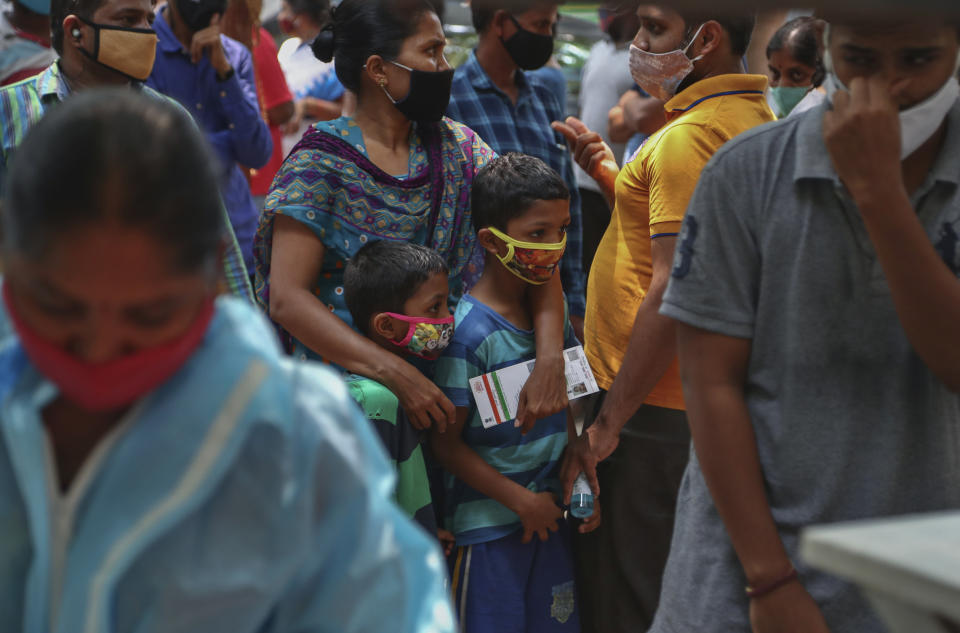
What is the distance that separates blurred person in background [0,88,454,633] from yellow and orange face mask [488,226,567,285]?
5.56 feet

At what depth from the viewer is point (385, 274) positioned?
2.51 meters

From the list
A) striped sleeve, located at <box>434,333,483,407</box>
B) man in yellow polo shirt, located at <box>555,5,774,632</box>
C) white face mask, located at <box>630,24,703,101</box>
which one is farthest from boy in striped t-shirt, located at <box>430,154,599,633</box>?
white face mask, located at <box>630,24,703,101</box>

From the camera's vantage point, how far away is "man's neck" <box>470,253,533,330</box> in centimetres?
278

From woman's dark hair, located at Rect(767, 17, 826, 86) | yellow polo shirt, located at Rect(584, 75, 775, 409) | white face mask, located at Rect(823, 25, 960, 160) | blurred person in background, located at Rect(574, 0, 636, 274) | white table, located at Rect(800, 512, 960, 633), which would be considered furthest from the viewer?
blurred person in background, located at Rect(574, 0, 636, 274)

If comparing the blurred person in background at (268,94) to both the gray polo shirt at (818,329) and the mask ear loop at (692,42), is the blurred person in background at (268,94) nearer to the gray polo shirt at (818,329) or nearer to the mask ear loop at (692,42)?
the mask ear loop at (692,42)

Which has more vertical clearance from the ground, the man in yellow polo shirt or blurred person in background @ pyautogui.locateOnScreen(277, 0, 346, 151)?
the man in yellow polo shirt

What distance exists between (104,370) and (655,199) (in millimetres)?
1786

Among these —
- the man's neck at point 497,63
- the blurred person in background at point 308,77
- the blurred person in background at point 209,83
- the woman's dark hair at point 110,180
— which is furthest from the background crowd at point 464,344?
the blurred person in background at point 308,77

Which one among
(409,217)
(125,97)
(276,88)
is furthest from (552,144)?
(125,97)

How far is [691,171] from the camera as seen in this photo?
2.44 m

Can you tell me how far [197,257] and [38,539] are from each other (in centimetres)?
31

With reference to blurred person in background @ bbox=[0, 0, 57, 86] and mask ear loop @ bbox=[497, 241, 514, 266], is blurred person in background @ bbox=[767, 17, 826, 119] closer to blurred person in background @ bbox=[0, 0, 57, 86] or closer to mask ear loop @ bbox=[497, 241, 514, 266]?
mask ear loop @ bbox=[497, 241, 514, 266]

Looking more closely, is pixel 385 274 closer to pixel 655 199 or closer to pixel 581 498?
pixel 655 199

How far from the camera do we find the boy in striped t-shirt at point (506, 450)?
267cm
